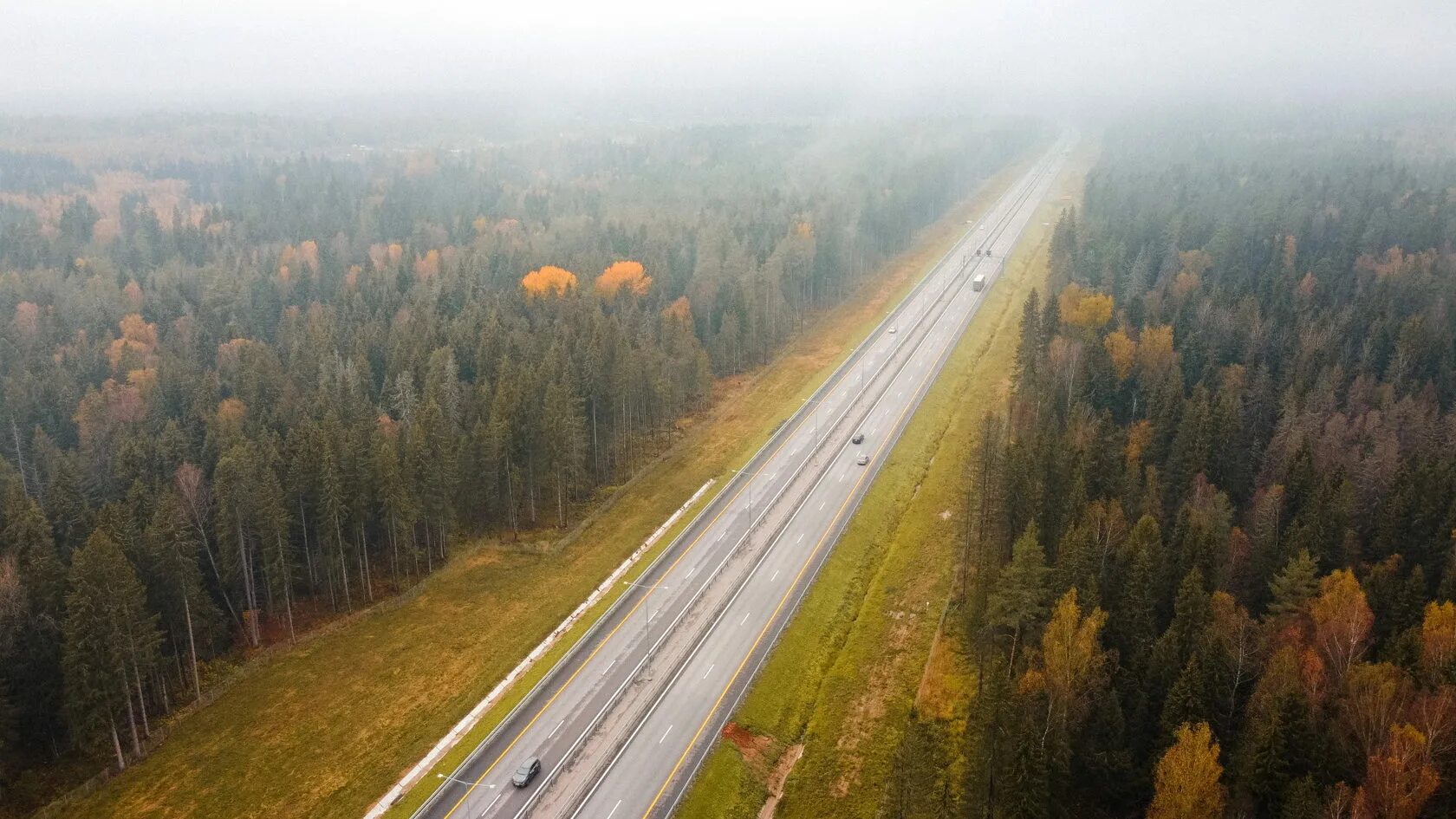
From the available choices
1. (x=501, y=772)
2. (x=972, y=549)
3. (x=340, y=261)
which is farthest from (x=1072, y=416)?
(x=340, y=261)

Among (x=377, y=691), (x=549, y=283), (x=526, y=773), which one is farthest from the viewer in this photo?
(x=549, y=283)

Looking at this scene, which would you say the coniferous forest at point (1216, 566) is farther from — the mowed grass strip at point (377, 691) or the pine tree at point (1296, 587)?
the mowed grass strip at point (377, 691)

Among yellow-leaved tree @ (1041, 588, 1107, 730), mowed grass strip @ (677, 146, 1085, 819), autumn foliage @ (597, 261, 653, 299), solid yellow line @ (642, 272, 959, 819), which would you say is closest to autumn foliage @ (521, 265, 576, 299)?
autumn foliage @ (597, 261, 653, 299)

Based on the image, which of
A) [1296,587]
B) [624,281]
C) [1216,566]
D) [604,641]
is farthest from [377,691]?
[624,281]

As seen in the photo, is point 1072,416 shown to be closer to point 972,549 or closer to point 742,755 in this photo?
point 972,549

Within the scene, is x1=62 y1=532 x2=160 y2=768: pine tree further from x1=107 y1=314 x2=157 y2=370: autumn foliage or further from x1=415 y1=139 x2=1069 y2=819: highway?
x1=107 y1=314 x2=157 y2=370: autumn foliage

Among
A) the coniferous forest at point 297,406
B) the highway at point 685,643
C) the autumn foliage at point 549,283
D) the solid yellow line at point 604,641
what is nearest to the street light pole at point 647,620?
the highway at point 685,643

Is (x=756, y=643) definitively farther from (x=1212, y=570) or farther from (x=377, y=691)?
(x=1212, y=570)
